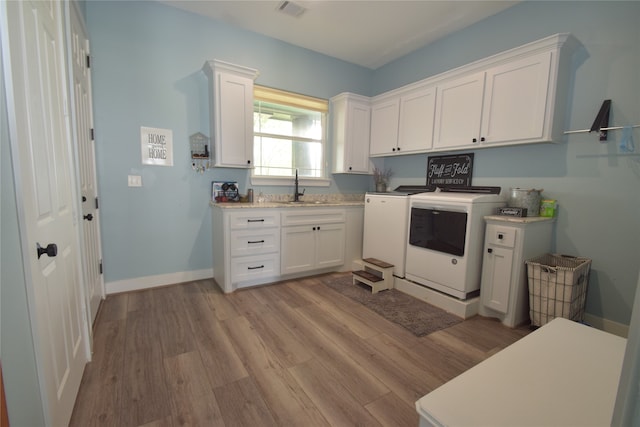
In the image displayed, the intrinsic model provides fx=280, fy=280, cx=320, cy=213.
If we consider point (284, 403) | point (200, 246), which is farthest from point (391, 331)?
point (200, 246)

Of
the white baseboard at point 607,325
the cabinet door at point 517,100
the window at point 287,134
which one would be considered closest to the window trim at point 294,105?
the window at point 287,134

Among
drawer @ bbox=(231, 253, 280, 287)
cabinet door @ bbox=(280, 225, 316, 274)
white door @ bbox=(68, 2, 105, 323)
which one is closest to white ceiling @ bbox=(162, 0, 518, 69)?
white door @ bbox=(68, 2, 105, 323)

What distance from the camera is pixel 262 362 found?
1818 mm

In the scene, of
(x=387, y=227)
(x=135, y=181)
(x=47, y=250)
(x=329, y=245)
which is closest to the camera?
(x=47, y=250)

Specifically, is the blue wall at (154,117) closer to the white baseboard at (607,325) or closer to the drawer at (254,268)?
the drawer at (254,268)

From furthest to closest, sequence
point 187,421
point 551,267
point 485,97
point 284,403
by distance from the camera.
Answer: point 485,97
point 551,267
point 284,403
point 187,421

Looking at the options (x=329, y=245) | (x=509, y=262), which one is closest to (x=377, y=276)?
(x=329, y=245)

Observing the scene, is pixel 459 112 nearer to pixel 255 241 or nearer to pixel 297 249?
pixel 297 249

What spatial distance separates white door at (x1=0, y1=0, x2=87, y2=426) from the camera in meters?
0.96

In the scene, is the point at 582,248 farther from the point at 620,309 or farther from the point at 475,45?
the point at 475,45

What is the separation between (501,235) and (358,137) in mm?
2256

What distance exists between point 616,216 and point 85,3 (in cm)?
483

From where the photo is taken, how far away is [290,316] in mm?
2434

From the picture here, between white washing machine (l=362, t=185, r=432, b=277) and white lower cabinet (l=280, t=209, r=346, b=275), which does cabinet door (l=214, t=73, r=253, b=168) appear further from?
white washing machine (l=362, t=185, r=432, b=277)
